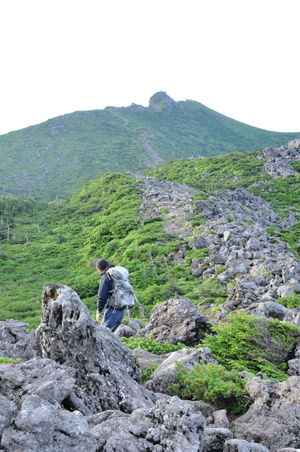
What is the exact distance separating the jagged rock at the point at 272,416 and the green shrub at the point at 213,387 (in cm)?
27

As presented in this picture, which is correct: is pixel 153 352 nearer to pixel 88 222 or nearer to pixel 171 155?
pixel 88 222

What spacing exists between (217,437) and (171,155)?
157998mm

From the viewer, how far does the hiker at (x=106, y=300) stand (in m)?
8.93

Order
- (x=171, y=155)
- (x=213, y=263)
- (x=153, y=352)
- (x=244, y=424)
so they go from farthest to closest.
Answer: (x=171, y=155), (x=213, y=263), (x=153, y=352), (x=244, y=424)

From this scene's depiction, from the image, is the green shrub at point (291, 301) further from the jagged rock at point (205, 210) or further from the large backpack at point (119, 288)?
the jagged rock at point (205, 210)

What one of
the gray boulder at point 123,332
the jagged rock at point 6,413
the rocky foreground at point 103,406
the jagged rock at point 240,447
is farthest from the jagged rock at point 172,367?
the gray boulder at point 123,332

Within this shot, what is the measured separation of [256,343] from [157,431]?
16.2 feet

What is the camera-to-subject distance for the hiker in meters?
8.93

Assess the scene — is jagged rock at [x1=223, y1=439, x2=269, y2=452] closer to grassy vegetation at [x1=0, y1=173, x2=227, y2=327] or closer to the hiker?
the hiker

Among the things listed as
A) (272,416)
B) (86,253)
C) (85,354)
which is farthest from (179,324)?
(86,253)

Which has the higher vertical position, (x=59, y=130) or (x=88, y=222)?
(x=59, y=130)

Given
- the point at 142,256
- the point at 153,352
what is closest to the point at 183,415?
the point at 153,352

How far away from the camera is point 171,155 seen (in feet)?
519

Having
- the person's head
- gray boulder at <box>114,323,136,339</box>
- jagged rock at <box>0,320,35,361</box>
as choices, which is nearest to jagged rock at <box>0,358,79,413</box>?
the person's head
